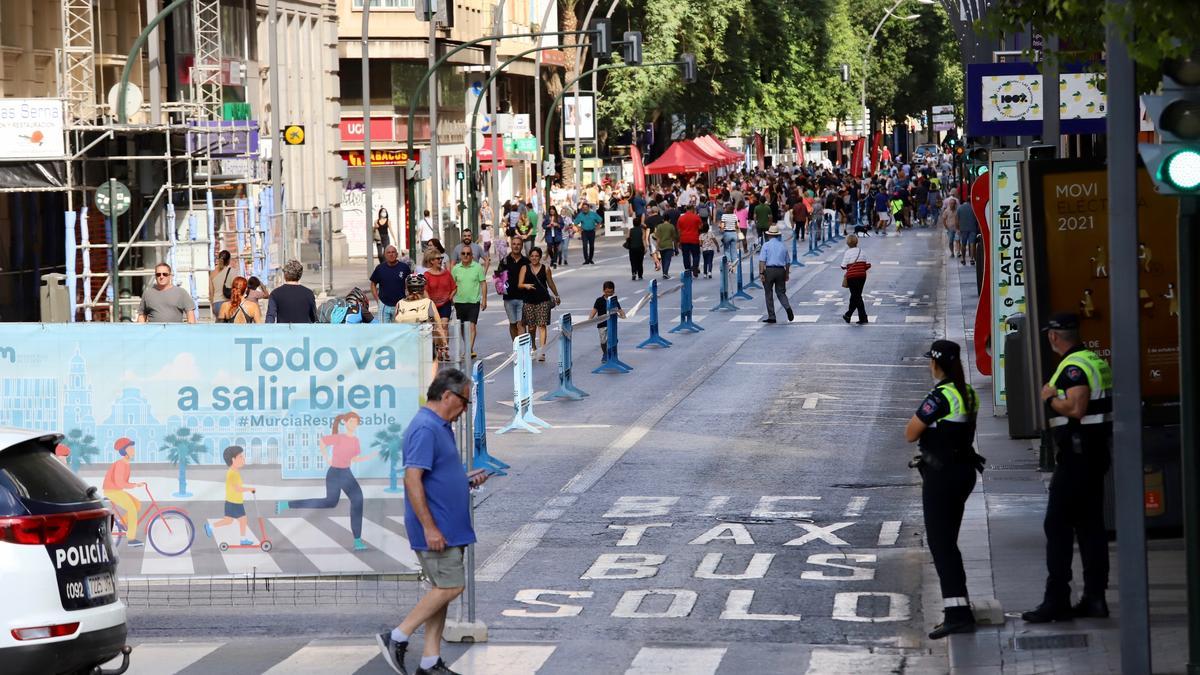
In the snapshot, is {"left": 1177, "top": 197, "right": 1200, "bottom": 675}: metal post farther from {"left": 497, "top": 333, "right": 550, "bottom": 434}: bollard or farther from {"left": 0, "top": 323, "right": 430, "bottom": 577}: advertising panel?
{"left": 497, "top": 333, "right": 550, "bottom": 434}: bollard

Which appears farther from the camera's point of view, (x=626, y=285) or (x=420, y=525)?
(x=626, y=285)

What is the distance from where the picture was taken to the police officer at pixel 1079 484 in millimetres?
10992

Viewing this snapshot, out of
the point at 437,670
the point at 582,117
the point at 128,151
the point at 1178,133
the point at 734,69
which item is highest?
the point at 734,69

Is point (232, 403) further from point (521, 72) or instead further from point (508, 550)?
point (521, 72)

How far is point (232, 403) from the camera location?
11805 millimetres

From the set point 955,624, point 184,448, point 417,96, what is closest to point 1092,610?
point 955,624

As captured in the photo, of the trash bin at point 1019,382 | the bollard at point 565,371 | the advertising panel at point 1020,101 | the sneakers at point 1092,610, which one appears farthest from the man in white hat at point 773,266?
the sneakers at point 1092,610

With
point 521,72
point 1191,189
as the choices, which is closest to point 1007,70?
point 1191,189

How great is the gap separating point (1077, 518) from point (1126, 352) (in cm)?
206

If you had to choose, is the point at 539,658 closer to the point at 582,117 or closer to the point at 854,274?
the point at 854,274

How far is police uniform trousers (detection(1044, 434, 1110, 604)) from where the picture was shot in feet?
36.3

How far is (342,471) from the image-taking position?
461 inches

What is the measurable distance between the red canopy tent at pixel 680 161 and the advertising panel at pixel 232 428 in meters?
63.5

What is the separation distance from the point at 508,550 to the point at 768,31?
7221cm
